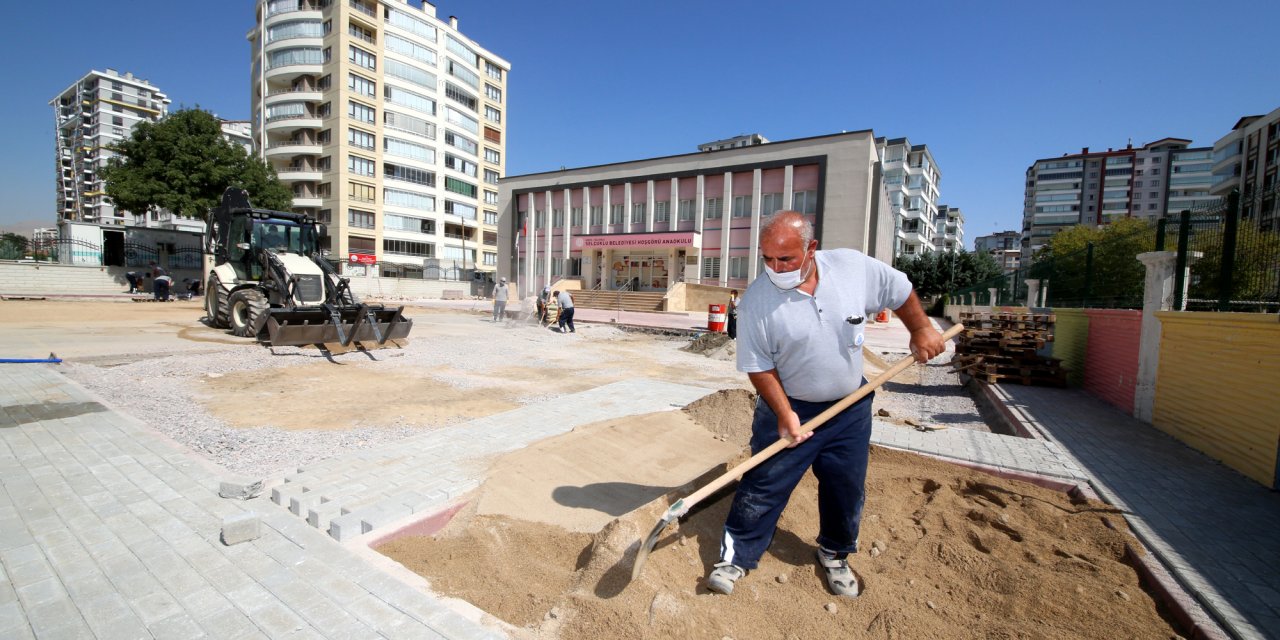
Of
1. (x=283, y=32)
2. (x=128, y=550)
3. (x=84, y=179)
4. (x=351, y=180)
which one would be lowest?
(x=128, y=550)

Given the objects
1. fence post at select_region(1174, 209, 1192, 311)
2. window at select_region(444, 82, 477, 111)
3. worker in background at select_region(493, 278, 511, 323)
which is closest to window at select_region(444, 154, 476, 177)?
window at select_region(444, 82, 477, 111)

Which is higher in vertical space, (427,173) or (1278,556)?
(427,173)

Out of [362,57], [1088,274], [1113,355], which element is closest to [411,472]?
[1113,355]

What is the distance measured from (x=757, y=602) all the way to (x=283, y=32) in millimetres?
59647

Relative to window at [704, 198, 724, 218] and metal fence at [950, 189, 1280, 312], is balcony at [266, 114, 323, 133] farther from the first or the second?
metal fence at [950, 189, 1280, 312]

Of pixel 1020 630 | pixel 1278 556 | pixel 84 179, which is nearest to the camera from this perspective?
pixel 1020 630

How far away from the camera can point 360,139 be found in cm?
4600

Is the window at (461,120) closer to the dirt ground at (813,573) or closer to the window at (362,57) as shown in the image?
the window at (362,57)

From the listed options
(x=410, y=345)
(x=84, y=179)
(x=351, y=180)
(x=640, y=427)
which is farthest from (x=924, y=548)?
(x=84, y=179)

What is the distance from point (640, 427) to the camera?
546 centimetres

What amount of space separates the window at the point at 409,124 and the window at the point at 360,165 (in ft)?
12.9

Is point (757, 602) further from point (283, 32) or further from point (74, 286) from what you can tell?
point (283, 32)

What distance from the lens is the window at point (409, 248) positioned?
48.8 m

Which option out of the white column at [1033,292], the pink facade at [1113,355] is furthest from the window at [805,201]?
the pink facade at [1113,355]
